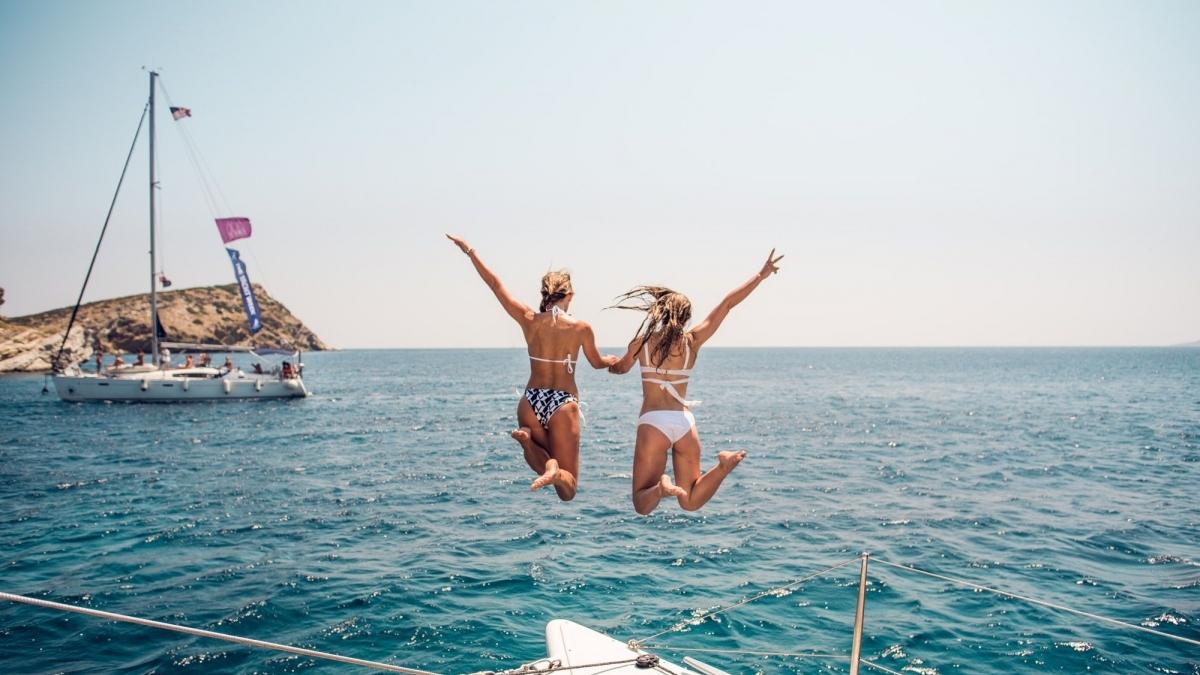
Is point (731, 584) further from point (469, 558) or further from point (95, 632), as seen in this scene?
point (95, 632)

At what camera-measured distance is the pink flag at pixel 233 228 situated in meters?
52.6

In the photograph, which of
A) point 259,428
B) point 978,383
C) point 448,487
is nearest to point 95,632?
point 448,487

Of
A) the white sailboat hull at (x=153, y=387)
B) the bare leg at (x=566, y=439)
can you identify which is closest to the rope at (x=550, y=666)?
the bare leg at (x=566, y=439)

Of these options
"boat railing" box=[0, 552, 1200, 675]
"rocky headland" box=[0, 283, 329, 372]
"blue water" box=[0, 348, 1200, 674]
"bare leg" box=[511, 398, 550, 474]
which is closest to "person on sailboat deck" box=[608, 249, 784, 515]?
"bare leg" box=[511, 398, 550, 474]

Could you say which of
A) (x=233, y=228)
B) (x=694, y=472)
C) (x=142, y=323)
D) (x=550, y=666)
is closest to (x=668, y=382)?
(x=694, y=472)

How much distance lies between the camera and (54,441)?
37812 mm

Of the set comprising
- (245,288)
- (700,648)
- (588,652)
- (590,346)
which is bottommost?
(700,648)

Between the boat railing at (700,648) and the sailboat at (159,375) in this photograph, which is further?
the sailboat at (159,375)

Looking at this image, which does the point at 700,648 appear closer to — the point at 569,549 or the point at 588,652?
the point at 588,652

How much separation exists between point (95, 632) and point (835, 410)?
54.9m

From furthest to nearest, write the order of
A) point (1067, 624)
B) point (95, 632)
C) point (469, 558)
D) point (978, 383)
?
point (978, 383)
point (469, 558)
point (1067, 624)
point (95, 632)

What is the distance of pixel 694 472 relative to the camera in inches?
311

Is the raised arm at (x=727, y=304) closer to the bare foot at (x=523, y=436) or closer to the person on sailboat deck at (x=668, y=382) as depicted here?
the person on sailboat deck at (x=668, y=382)

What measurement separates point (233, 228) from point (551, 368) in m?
52.5
